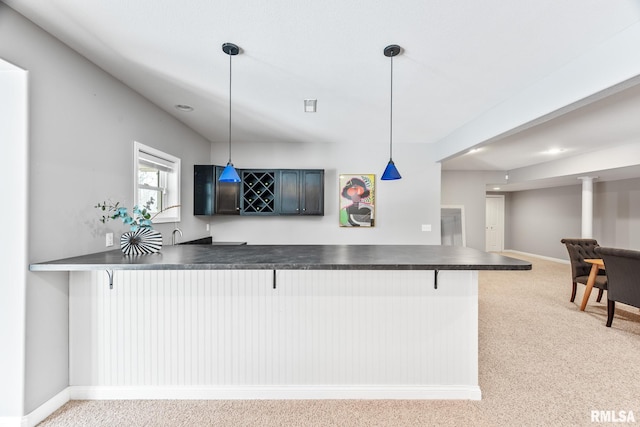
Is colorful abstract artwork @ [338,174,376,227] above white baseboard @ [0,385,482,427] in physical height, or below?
above

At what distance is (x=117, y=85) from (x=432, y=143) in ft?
13.6

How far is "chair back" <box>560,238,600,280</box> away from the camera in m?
4.03

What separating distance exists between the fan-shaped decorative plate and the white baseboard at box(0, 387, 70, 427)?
3.45 ft

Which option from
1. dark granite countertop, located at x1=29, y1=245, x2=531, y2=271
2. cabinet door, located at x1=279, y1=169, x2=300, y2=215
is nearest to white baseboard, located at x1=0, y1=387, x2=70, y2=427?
dark granite countertop, located at x1=29, y1=245, x2=531, y2=271

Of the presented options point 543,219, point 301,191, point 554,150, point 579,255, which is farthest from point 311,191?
point 543,219

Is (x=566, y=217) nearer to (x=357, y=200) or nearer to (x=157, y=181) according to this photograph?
(x=357, y=200)

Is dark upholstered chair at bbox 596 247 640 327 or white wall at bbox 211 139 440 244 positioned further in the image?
white wall at bbox 211 139 440 244

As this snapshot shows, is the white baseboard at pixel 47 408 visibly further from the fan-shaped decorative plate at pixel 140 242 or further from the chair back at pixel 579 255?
the chair back at pixel 579 255

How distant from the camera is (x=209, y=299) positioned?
207cm

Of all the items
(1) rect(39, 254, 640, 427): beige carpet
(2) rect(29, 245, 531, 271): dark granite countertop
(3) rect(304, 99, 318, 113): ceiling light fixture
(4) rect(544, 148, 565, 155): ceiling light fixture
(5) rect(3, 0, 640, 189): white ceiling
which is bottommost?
(1) rect(39, 254, 640, 427): beige carpet

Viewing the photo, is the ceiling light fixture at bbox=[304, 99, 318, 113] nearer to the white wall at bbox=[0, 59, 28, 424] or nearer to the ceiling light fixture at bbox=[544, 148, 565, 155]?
the white wall at bbox=[0, 59, 28, 424]

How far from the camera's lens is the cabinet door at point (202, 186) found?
4.00m

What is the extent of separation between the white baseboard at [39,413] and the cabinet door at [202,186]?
2418 mm

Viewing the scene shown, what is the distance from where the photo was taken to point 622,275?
10.2ft
